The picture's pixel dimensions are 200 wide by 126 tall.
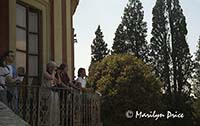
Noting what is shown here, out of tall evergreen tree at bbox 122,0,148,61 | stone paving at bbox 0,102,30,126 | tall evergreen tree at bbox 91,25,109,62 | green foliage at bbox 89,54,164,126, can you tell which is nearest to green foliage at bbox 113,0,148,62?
tall evergreen tree at bbox 122,0,148,61

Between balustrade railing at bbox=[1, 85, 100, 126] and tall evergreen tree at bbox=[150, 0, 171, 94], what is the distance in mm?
47277

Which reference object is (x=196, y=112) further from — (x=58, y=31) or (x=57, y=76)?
(x=57, y=76)

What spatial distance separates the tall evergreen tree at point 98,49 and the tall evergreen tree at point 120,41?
275 cm

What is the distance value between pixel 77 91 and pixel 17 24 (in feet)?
8.90

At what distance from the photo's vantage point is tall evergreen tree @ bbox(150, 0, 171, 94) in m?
60.3

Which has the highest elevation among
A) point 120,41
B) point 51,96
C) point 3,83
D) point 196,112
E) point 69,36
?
point 120,41

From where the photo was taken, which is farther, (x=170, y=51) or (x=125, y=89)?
(x=170, y=51)

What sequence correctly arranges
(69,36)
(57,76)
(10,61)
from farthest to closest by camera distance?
(69,36) → (57,76) → (10,61)

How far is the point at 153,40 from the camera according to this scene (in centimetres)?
6134

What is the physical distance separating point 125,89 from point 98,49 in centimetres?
1459

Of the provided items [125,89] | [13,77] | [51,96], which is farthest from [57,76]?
[125,89]

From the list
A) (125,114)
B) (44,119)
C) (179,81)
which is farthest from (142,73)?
(44,119)

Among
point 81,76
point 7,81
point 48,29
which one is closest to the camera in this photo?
point 7,81

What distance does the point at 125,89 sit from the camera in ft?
168
